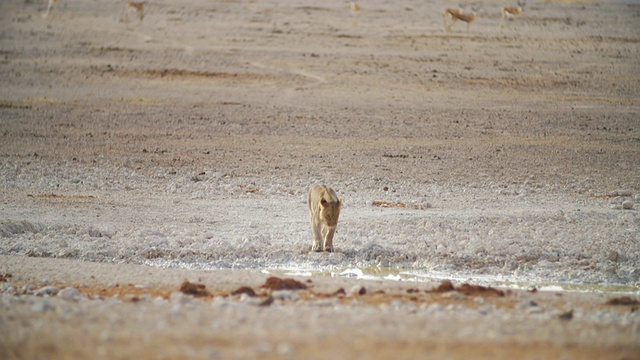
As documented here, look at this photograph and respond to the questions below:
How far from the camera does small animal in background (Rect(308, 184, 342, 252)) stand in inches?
441

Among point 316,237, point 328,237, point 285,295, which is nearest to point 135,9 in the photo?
point 316,237

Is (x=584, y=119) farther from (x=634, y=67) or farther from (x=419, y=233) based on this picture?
(x=419, y=233)

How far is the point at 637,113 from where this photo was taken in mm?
21703

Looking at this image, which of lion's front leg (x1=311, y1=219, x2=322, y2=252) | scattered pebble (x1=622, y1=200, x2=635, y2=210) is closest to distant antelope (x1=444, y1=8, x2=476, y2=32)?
scattered pebble (x1=622, y1=200, x2=635, y2=210)

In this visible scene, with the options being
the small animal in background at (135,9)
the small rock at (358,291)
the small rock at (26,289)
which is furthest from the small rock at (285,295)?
the small animal in background at (135,9)

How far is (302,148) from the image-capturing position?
18953mm

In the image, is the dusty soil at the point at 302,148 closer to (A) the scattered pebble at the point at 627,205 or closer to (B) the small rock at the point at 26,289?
(B) the small rock at the point at 26,289

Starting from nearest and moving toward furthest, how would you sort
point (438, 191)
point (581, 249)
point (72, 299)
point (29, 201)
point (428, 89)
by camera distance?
point (72, 299) < point (581, 249) < point (29, 201) < point (438, 191) < point (428, 89)

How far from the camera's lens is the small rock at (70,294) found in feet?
28.1

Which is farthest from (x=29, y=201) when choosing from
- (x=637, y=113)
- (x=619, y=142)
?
(x=637, y=113)

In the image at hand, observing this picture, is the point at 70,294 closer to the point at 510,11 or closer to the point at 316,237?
the point at 316,237

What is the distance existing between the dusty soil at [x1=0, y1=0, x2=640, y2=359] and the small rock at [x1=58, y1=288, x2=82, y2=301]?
78 mm

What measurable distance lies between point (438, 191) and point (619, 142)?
5.41 m

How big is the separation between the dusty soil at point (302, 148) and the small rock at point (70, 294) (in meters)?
0.08
